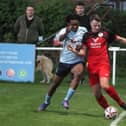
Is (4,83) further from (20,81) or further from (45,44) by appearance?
(45,44)

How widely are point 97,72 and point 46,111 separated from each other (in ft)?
4.70

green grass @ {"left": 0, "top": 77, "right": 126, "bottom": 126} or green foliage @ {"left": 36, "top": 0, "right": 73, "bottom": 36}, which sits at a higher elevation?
green foliage @ {"left": 36, "top": 0, "right": 73, "bottom": 36}

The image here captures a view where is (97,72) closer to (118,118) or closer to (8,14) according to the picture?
(118,118)

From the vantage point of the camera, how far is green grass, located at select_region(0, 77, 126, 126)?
9820mm

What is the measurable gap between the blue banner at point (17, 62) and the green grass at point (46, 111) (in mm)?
1322

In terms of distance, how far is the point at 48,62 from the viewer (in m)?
17.0

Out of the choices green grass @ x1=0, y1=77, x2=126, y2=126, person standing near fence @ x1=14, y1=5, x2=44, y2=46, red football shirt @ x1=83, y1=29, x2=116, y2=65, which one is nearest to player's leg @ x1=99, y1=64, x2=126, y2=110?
red football shirt @ x1=83, y1=29, x2=116, y2=65

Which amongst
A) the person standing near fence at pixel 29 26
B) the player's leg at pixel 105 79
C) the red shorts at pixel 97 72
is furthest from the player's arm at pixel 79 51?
the person standing near fence at pixel 29 26

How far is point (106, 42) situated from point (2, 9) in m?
15.9

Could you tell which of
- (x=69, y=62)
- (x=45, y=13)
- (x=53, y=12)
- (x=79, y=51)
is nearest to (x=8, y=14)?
(x=45, y=13)

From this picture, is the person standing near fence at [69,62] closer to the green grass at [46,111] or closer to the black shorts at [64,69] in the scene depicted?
the black shorts at [64,69]

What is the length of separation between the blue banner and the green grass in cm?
132

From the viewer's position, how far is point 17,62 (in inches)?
669

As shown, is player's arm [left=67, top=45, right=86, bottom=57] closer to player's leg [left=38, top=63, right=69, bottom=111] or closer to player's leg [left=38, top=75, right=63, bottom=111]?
player's leg [left=38, top=63, right=69, bottom=111]
